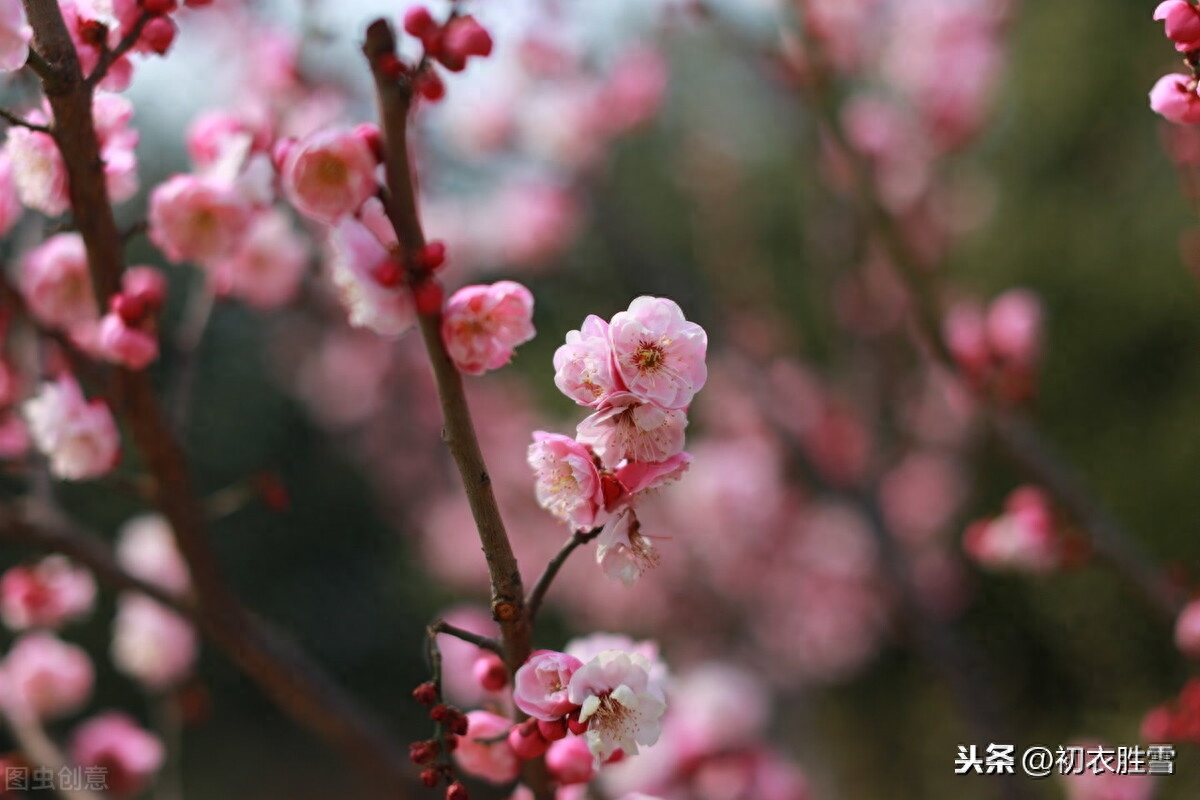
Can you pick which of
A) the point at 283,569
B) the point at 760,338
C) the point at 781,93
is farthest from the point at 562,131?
the point at 283,569

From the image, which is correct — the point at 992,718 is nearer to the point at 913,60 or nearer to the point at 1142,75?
the point at 913,60

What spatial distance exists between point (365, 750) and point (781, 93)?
81.2 inches

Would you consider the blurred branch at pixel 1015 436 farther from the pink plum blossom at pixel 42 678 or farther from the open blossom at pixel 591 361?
the pink plum blossom at pixel 42 678

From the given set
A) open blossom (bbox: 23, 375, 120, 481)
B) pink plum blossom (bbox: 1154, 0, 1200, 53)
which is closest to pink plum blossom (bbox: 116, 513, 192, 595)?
open blossom (bbox: 23, 375, 120, 481)

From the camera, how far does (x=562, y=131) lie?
117 inches

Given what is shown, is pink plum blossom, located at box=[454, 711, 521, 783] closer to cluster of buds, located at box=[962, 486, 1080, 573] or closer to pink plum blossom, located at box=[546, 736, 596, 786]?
pink plum blossom, located at box=[546, 736, 596, 786]

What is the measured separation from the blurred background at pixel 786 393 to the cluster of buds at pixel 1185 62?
0.76 m

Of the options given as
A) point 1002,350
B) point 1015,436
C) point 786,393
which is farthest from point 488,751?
point 786,393

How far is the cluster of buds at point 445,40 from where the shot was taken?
79cm

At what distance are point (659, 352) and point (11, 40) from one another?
0.59m

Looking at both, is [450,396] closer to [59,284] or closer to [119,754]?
[59,284]

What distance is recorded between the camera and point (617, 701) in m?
0.72

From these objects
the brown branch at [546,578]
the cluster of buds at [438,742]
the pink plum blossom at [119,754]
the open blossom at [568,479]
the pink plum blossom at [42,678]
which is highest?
the pink plum blossom at [42,678]

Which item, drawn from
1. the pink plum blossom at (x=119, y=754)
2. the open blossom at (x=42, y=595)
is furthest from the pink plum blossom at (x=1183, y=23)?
the pink plum blossom at (x=119, y=754)
